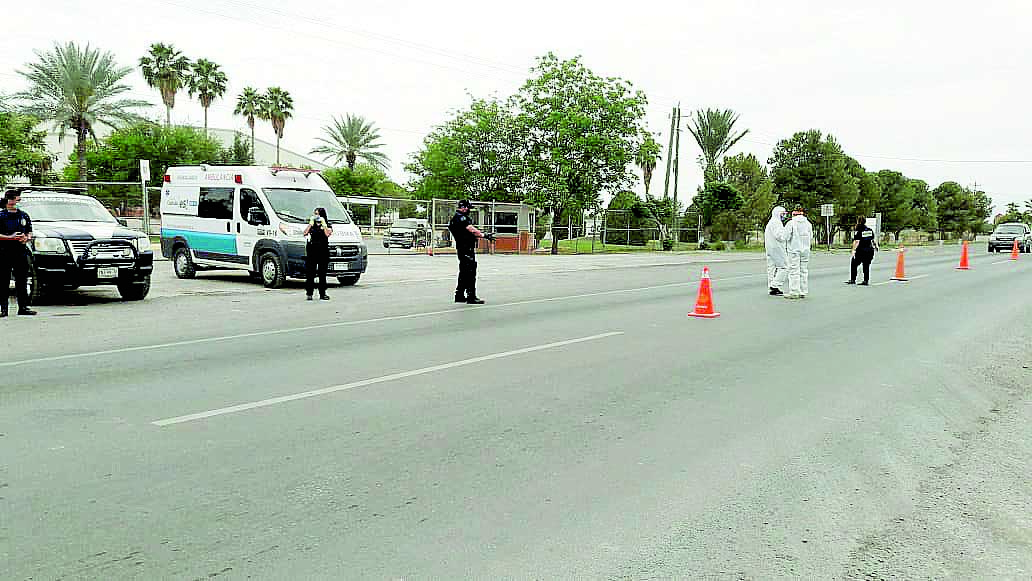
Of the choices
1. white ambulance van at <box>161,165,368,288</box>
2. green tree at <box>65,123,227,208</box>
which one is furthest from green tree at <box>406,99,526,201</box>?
white ambulance van at <box>161,165,368,288</box>

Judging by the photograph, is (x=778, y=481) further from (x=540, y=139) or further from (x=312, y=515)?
(x=540, y=139)

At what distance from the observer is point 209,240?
1969 centimetres

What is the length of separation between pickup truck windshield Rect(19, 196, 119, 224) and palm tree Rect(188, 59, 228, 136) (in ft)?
168

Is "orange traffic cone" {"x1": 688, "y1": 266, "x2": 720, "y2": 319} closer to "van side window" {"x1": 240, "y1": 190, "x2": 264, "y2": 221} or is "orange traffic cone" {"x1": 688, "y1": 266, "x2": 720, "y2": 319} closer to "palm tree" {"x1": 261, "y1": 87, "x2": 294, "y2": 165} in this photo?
"van side window" {"x1": 240, "y1": 190, "x2": 264, "y2": 221}

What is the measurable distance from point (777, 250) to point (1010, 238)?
4216 cm

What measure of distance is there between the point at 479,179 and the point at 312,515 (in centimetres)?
4015

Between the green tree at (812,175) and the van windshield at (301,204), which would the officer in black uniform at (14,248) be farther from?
the green tree at (812,175)

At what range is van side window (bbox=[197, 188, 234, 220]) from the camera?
19125mm

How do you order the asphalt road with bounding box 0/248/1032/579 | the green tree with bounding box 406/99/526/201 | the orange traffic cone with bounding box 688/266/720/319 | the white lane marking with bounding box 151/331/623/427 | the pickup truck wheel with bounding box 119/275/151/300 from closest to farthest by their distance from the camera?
the asphalt road with bounding box 0/248/1032/579 < the white lane marking with bounding box 151/331/623/427 < the orange traffic cone with bounding box 688/266/720/319 < the pickup truck wheel with bounding box 119/275/151/300 < the green tree with bounding box 406/99/526/201

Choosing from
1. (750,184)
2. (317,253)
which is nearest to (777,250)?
(317,253)

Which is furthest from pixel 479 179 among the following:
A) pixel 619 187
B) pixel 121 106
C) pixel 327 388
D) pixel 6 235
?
pixel 327 388

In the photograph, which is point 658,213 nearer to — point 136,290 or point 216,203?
point 216,203

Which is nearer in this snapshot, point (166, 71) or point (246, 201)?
point (246, 201)

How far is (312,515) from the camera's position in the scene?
4250 mm
